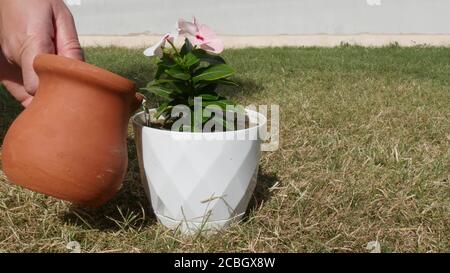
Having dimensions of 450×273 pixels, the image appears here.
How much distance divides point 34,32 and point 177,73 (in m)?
0.37

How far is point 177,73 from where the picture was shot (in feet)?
3.98

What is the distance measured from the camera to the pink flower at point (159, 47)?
121cm

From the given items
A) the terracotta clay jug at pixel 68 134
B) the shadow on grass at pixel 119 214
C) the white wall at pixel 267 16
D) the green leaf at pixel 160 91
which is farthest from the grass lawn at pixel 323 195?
the white wall at pixel 267 16

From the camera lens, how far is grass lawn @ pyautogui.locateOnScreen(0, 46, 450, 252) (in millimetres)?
1237

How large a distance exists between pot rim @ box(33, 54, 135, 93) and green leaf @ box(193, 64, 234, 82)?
199mm

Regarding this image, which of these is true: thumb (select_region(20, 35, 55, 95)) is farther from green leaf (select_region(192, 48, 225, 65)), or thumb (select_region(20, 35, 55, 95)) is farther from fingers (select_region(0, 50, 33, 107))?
fingers (select_region(0, 50, 33, 107))

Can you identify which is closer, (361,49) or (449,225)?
(449,225)

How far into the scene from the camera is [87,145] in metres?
1.08

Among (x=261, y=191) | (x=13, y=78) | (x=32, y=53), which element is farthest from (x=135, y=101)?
(x=13, y=78)

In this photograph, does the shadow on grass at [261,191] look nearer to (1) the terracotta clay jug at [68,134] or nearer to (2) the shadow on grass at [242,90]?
(1) the terracotta clay jug at [68,134]

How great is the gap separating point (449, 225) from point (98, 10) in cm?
503

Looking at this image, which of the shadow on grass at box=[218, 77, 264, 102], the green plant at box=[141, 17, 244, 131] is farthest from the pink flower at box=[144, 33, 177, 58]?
the shadow on grass at box=[218, 77, 264, 102]
